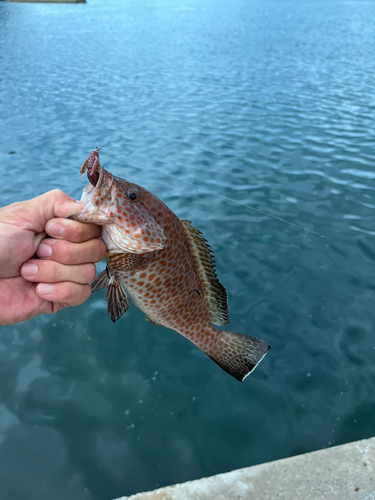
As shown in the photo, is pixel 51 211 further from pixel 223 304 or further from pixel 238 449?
pixel 238 449

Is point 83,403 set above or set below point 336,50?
below

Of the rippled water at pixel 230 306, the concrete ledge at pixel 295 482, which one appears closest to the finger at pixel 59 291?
the concrete ledge at pixel 295 482

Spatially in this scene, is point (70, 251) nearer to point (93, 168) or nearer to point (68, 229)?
point (68, 229)

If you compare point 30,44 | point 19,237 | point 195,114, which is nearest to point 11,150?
point 195,114

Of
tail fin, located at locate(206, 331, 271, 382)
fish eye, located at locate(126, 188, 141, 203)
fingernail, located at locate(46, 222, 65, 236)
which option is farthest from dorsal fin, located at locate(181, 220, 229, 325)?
fingernail, located at locate(46, 222, 65, 236)

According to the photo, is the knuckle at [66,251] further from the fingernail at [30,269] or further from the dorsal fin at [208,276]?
the dorsal fin at [208,276]

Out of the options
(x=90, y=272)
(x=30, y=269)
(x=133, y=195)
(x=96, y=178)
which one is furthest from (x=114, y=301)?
(x=96, y=178)
